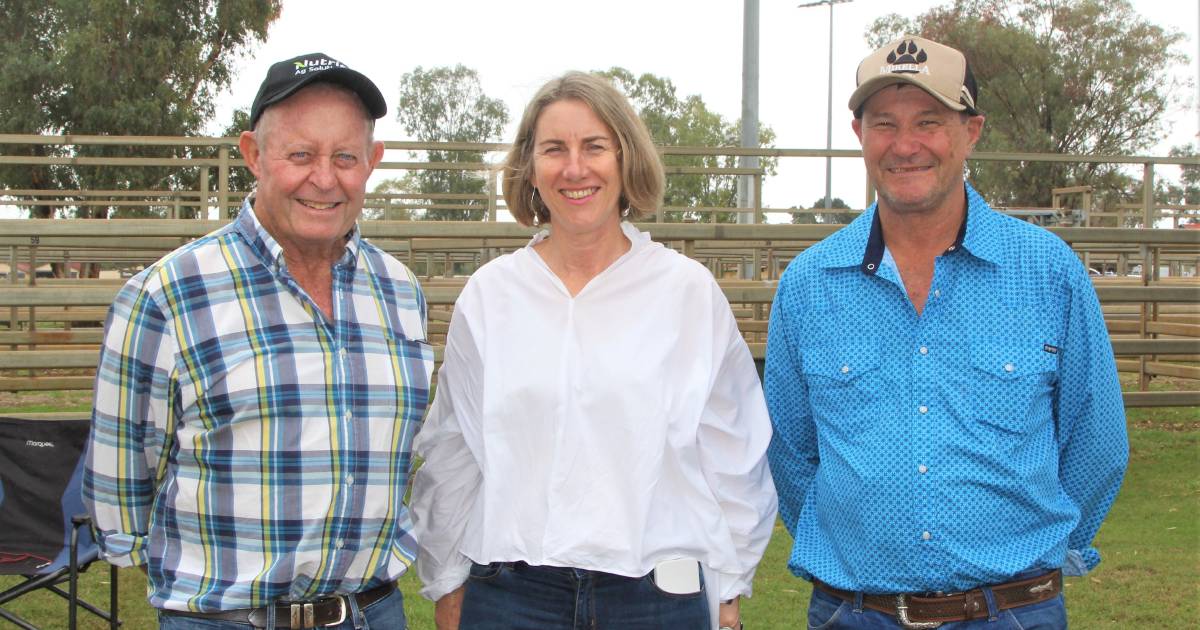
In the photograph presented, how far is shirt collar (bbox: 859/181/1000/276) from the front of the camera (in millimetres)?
2623

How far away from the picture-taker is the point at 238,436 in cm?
224

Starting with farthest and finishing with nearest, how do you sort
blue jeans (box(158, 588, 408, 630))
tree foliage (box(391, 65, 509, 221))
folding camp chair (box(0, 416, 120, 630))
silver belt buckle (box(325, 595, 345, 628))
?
tree foliage (box(391, 65, 509, 221)), folding camp chair (box(0, 416, 120, 630)), silver belt buckle (box(325, 595, 345, 628)), blue jeans (box(158, 588, 408, 630))

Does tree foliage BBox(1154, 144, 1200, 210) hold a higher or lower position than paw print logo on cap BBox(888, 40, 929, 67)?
higher

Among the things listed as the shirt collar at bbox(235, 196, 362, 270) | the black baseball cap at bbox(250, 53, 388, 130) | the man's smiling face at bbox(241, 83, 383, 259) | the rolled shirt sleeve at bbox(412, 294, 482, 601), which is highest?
the black baseball cap at bbox(250, 53, 388, 130)

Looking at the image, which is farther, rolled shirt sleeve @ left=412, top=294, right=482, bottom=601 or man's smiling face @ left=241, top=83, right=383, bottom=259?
rolled shirt sleeve @ left=412, top=294, right=482, bottom=601

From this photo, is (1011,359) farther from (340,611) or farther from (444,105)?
(444,105)

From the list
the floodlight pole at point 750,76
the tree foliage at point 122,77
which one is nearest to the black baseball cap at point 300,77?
the floodlight pole at point 750,76

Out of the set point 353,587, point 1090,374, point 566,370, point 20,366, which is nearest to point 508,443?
point 566,370

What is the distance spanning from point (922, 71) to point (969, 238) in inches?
16.1

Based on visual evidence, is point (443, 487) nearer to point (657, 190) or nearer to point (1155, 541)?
point (657, 190)

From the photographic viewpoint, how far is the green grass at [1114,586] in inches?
196

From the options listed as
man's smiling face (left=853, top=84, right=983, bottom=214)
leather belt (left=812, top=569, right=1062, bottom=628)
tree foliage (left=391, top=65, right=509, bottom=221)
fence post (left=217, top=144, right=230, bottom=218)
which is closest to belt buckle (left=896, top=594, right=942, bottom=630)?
leather belt (left=812, top=569, right=1062, bottom=628)

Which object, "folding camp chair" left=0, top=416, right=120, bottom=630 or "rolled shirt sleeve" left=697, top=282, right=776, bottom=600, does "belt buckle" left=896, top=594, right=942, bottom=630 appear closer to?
"rolled shirt sleeve" left=697, top=282, right=776, bottom=600

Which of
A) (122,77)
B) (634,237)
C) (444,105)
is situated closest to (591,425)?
(634,237)
